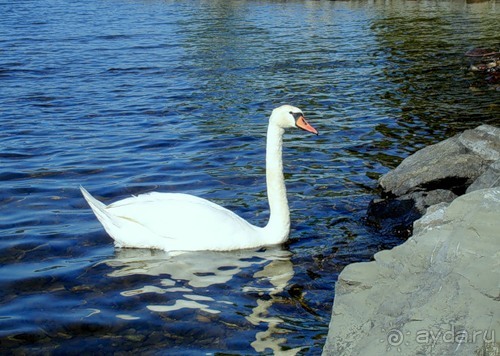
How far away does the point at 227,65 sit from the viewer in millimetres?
20609

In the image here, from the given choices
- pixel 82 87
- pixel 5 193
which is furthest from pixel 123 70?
pixel 5 193

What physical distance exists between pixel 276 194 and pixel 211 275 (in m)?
1.42

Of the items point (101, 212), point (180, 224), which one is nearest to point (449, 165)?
point (180, 224)

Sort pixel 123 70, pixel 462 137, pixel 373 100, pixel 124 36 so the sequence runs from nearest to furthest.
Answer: pixel 462 137 → pixel 373 100 → pixel 123 70 → pixel 124 36

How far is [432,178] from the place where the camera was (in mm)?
9023

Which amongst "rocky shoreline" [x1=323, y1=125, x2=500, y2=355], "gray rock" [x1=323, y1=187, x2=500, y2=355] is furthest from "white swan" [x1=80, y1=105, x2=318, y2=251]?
"gray rock" [x1=323, y1=187, x2=500, y2=355]

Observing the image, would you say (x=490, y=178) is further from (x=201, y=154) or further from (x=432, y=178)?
(x=201, y=154)

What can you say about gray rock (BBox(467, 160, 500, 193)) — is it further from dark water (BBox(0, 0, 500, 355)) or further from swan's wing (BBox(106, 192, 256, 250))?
swan's wing (BBox(106, 192, 256, 250))

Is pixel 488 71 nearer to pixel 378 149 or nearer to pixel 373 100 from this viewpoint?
pixel 373 100

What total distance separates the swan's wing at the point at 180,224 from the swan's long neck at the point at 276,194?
38 cm

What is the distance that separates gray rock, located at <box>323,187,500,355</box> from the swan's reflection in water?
1.19 m

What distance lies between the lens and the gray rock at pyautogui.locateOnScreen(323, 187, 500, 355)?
414 centimetres

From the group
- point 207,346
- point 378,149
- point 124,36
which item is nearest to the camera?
point 207,346

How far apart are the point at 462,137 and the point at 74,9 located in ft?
92.3
